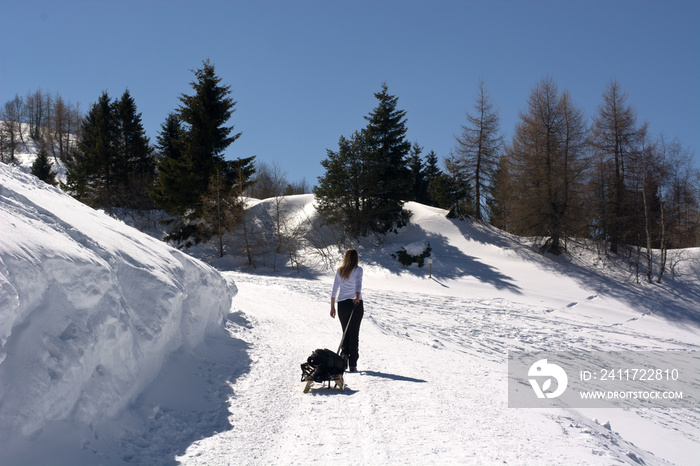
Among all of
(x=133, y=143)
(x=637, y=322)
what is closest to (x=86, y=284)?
(x=637, y=322)

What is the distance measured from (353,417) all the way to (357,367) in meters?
2.25

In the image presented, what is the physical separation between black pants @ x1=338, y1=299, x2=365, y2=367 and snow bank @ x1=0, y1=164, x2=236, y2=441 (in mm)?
2337

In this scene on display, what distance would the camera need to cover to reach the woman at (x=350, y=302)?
654 cm

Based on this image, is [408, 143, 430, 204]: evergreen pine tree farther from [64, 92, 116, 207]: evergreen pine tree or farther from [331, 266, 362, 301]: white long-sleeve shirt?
[331, 266, 362, 301]: white long-sleeve shirt

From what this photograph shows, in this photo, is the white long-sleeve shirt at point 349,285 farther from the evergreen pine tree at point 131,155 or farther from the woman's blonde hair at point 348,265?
the evergreen pine tree at point 131,155

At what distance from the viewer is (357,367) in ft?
22.2

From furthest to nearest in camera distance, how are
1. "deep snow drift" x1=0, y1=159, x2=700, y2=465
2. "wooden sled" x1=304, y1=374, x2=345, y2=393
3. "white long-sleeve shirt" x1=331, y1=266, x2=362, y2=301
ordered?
1. "white long-sleeve shirt" x1=331, y1=266, x2=362, y2=301
2. "wooden sled" x1=304, y1=374, x2=345, y2=393
3. "deep snow drift" x1=0, y1=159, x2=700, y2=465

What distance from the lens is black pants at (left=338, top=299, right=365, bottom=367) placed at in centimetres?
653

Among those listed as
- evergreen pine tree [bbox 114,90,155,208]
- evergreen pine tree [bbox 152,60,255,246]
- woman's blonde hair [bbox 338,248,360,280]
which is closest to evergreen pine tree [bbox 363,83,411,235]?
evergreen pine tree [bbox 152,60,255,246]

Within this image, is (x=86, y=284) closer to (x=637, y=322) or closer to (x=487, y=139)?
(x=637, y=322)
